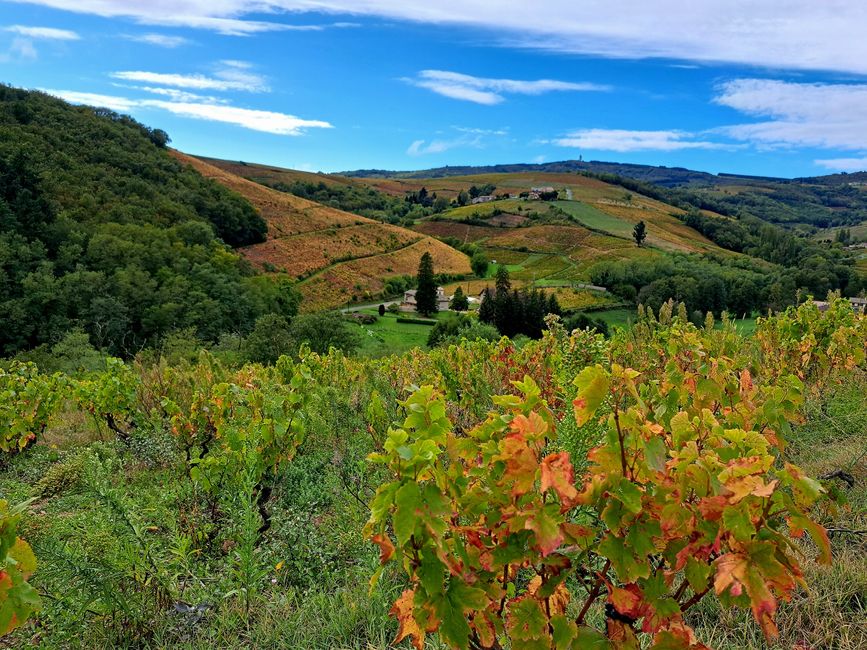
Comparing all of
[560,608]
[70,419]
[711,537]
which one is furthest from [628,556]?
[70,419]

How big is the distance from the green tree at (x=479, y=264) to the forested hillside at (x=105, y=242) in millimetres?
36691

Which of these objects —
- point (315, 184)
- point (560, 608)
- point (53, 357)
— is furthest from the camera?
point (315, 184)

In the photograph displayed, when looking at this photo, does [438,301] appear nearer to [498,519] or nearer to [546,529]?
[498,519]

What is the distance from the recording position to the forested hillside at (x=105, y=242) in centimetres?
4644

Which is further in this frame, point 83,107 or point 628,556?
point 83,107

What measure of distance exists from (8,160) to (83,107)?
39805 millimetres

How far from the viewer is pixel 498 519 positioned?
1.94 meters

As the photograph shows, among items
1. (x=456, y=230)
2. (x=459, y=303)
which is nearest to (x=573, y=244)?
(x=456, y=230)

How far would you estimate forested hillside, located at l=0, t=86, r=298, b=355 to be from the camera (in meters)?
46.4

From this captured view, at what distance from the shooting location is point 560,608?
7.68 ft

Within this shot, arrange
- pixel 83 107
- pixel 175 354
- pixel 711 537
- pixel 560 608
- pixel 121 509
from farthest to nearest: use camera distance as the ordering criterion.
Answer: pixel 83 107 → pixel 175 354 → pixel 121 509 → pixel 560 608 → pixel 711 537

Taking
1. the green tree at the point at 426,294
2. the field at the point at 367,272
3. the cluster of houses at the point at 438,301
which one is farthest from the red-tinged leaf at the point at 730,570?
the field at the point at 367,272

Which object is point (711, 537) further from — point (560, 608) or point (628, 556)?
point (560, 608)

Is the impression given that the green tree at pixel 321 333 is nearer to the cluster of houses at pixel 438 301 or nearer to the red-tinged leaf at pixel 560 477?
the cluster of houses at pixel 438 301
